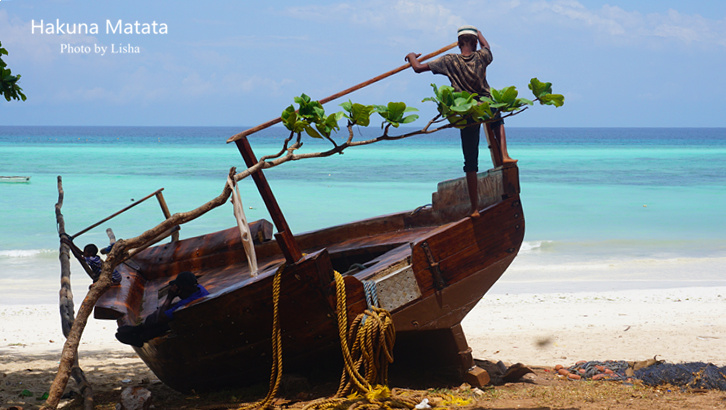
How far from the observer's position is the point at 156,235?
14.7ft

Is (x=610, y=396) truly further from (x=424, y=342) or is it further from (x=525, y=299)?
(x=525, y=299)

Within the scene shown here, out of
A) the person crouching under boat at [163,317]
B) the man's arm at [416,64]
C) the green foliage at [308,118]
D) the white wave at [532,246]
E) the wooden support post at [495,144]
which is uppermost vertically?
the man's arm at [416,64]

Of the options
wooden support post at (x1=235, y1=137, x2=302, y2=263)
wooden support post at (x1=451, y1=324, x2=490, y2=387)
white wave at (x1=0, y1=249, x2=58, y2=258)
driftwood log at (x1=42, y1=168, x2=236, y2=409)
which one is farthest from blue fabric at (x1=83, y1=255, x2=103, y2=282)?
white wave at (x1=0, y1=249, x2=58, y2=258)

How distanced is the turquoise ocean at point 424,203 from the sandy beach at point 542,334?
1.39 metres

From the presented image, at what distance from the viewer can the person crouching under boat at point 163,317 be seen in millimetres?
5168

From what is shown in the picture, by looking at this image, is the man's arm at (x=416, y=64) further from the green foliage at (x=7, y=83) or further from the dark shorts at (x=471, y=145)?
the green foliage at (x=7, y=83)

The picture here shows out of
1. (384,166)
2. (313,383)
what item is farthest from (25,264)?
(384,166)

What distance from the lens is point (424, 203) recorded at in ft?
93.9

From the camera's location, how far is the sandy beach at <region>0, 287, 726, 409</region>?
22.8ft

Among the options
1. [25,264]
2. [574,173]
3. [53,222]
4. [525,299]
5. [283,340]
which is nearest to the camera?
[283,340]

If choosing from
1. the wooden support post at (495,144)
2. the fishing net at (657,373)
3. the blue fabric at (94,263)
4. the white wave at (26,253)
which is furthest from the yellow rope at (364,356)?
the white wave at (26,253)

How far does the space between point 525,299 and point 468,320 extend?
163 centimetres

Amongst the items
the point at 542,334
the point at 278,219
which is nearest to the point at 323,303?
the point at 278,219

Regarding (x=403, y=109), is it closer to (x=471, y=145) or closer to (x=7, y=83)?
(x=471, y=145)
